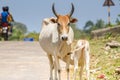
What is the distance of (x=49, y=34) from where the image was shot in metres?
12.0

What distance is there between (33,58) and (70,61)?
6433 millimetres

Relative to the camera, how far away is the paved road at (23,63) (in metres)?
13.3

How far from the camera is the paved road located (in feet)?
43.6

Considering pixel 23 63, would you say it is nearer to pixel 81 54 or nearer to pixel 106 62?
pixel 106 62

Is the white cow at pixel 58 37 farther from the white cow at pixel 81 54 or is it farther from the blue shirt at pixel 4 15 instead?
the blue shirt at pixel 4 15

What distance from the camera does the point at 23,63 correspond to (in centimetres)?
1611

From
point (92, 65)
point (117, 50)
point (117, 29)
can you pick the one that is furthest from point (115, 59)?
point (117, 29)

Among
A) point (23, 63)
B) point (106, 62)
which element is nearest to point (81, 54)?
point (106, 62)

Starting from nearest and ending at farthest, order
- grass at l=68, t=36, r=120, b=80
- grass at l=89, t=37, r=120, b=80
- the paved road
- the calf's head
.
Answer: the calf's head, grass at l=68, t=36, r=120, b=80, grass at l=89, t=37, r=120, b=80, the paved road

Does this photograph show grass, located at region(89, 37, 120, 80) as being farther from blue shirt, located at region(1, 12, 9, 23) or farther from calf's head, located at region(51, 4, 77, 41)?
blue shirt, located at region(1, 12, 9, 23)

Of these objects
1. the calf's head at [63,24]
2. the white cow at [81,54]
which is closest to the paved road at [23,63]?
the white cow at [81,54]

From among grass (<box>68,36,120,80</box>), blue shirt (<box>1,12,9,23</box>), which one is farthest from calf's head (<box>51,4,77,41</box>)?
blue shirt (<box>1,12,9,23</box>)

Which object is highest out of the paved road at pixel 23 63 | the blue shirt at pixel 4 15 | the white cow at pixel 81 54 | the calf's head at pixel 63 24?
the calf's head at pixel 63 24

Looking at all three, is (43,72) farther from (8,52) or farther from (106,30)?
(106,30)
